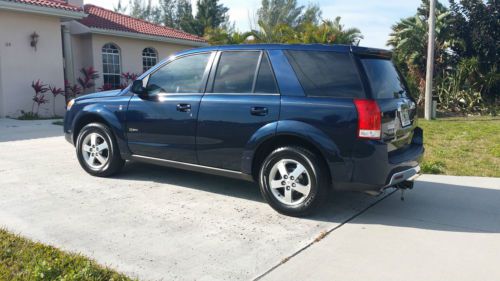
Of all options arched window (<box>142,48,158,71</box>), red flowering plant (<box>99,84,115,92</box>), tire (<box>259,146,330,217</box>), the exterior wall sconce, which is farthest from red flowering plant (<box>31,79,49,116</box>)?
tire (<box>259,146,330,217</box>)

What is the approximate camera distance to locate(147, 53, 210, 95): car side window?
5263mm

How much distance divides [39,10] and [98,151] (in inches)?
379

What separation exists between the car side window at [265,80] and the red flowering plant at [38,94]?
11.4 meters

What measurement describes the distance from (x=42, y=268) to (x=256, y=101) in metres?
2.53

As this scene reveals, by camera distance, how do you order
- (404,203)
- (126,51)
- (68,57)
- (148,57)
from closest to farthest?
(404,203), (68,57), (126,51), (148,57)

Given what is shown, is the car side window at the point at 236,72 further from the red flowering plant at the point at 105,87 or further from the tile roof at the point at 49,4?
the red flowering plant at the point at 105,87

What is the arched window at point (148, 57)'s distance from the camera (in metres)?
19.4

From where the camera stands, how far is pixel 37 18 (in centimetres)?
1406

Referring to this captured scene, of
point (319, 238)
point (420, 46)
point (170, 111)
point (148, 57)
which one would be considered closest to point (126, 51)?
point (148, 57)

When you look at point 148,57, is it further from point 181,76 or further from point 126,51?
point 181,76

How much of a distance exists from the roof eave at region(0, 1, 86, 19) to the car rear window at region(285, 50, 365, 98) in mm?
11196

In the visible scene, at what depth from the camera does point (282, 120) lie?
4480 millimetres

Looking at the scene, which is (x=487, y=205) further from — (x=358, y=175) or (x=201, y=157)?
(x=201, y=157)

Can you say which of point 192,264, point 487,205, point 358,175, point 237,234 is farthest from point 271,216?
point 487,205
